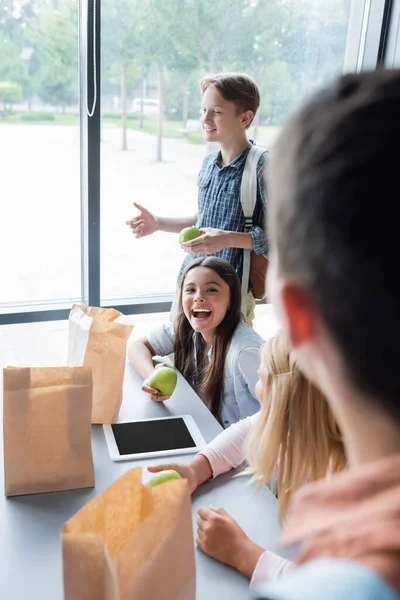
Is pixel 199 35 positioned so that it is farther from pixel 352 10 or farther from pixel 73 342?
pixel 73 342

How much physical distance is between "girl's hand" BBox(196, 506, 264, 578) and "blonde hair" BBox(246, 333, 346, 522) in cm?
10

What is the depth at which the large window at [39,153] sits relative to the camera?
104 inches

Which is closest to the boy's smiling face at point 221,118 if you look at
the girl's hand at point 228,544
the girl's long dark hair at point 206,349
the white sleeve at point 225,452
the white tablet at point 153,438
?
the girl's long dark hair at point 206,349

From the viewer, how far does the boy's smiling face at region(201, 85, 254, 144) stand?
2.19m

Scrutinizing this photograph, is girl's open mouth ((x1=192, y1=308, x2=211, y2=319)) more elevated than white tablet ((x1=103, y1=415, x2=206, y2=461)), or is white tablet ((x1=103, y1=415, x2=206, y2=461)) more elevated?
girl's open mouth ((x1=192, y1=308, x2=211, y2=319))

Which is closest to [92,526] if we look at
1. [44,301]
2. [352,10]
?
[44,301]

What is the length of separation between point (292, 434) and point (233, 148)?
1.44 metres

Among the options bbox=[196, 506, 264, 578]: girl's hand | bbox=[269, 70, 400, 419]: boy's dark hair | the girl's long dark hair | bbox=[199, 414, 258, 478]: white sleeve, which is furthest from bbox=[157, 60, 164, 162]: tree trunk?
bbox=[269, 70, 400, 419]: boy's dark hair

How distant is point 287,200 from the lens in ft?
1.33

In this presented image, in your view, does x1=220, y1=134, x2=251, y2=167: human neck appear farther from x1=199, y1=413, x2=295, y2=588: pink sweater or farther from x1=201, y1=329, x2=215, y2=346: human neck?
x1=199, y1=413, x2=295, y2=588: pink sweater

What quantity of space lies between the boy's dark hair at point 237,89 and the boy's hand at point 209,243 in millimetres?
485

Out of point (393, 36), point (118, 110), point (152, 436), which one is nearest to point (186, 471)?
point (152, 436)

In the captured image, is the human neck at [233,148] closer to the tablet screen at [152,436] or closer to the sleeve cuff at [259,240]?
the sleeve cuff at [259,240]

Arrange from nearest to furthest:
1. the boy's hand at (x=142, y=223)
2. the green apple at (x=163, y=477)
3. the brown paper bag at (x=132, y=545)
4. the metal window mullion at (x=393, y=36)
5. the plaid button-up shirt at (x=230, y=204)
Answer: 1. the brown paper bag at (x=132, y=545)
2. the green apple at (x=163, y=477)
3. the plaid button-up shirt at (x=230, y=204)
4. the boy's hand at (x=142, y=223)
5. the metal window mullion at (x=393, y=36)
